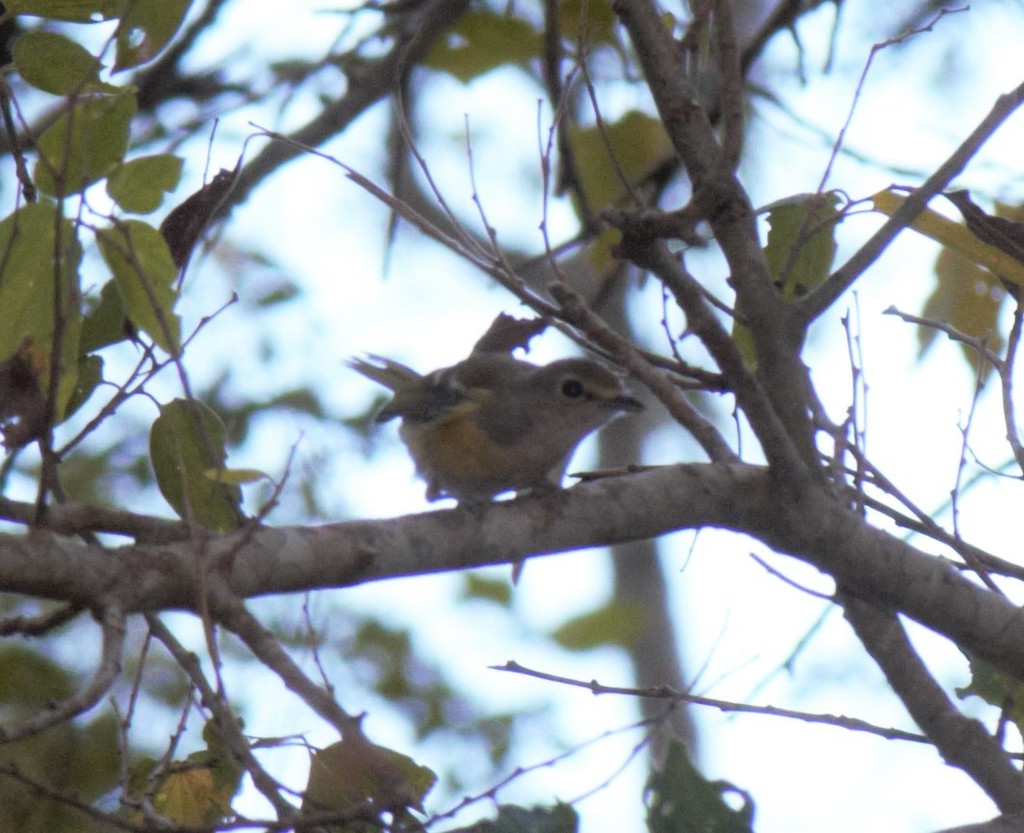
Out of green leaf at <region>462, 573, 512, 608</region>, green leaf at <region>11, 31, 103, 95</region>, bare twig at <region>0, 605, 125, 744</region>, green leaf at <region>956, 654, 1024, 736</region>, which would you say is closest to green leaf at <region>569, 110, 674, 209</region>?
green leaf at <region>956, 654, 1024, 736</region>

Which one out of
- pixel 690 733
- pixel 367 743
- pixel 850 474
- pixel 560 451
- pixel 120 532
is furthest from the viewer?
pixel 690 733

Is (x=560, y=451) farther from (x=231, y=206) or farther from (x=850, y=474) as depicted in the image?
(x=231, y=206)

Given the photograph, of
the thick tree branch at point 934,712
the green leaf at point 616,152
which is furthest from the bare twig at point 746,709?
the green leaf at point 616,152

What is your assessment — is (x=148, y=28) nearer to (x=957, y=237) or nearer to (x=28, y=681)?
(x=957, y=237)

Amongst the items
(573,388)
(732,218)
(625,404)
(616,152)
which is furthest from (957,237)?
(616,152)

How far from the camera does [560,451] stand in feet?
13.7

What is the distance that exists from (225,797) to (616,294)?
940 centimetres

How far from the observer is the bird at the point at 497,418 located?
4137 millimetres

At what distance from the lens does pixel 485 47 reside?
5359 mm

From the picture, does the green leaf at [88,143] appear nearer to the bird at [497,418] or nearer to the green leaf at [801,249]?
the green leaf at [801,249]

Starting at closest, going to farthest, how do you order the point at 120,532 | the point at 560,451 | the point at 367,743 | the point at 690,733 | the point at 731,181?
the point at 367,743 → the point at 120,532 → the point at 731,181 → the point at 560,451 → the point at 690,733

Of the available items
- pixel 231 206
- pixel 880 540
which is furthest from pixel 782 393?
pixel 231 206

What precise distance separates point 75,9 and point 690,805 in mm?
2092

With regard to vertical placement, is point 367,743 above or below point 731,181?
below
